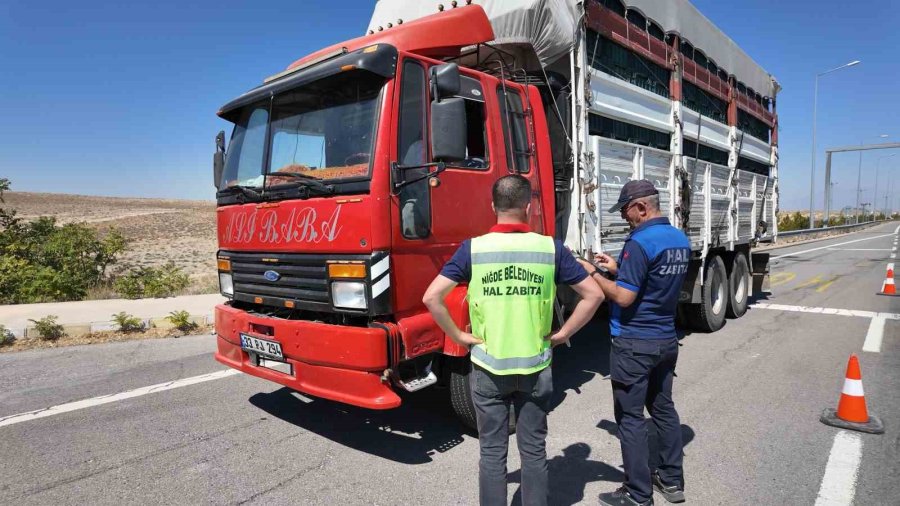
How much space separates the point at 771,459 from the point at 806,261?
17.1 meters

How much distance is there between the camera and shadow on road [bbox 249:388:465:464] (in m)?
3.62

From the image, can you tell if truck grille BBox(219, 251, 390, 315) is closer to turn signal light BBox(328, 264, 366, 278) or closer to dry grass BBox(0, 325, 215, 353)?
turn signal light BBox(328, 264, 366, 278)

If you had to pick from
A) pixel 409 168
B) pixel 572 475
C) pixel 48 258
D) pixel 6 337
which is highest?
pixel 409 168

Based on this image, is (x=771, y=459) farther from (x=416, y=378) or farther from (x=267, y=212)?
(x=267, y=212)

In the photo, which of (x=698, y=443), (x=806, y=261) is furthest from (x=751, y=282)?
(x=806, y=261)

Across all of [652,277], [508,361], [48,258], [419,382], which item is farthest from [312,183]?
[48,258]

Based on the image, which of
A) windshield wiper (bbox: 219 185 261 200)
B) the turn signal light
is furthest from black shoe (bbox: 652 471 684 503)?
windshield wiper (bbox: 219 185 261 200)

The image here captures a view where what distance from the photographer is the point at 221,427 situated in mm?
3955

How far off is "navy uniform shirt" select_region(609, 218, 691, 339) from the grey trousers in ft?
2.28

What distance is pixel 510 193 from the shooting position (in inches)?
89.9

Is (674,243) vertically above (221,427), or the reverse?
(674,243)

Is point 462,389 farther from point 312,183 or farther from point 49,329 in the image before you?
point 49,329

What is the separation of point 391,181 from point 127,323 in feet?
19.3

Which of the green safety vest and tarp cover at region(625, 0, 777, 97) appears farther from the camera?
tarp cover at region(625, 0, 777, 97)
